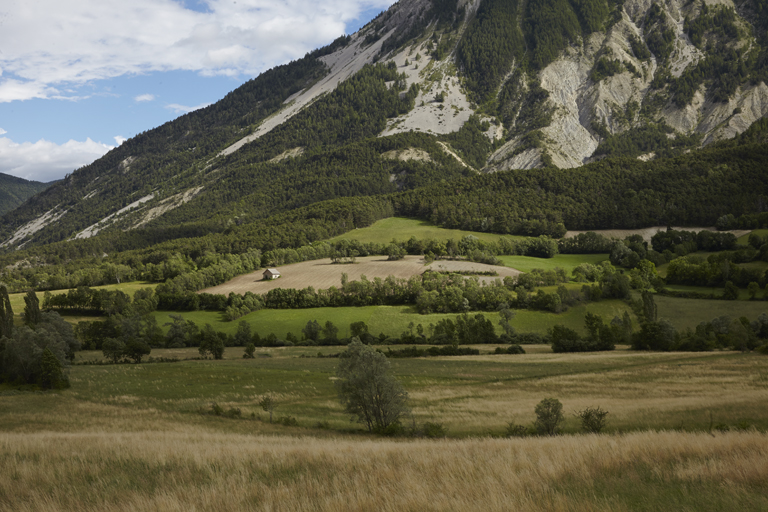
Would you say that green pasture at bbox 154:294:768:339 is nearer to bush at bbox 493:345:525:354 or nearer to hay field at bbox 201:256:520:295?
bush at bbox 493:345:525:354

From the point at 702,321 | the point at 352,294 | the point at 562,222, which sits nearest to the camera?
the point at 702,321

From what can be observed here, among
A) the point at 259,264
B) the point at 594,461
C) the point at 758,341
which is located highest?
the point at 259,264

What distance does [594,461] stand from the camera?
11.2 meters

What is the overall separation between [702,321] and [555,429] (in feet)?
264

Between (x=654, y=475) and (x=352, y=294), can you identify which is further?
(x=352, y=294)

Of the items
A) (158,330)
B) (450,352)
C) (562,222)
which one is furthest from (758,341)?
(562,222)

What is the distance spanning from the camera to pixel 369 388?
29766 millimetres

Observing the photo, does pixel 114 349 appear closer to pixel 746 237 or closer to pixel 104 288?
pixel 104 288

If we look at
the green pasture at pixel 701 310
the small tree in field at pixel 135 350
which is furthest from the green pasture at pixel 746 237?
the small tree in field at pixel 135 350

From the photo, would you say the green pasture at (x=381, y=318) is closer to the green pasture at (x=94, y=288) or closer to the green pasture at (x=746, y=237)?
the green pasture at (x=94, y=288)

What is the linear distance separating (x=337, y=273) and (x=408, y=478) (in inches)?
5278

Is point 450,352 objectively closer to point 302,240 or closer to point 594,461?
point 594,461

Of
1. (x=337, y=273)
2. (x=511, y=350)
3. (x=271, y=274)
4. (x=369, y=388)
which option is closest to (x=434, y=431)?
(x=369, y=388)

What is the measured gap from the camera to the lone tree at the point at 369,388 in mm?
29594
